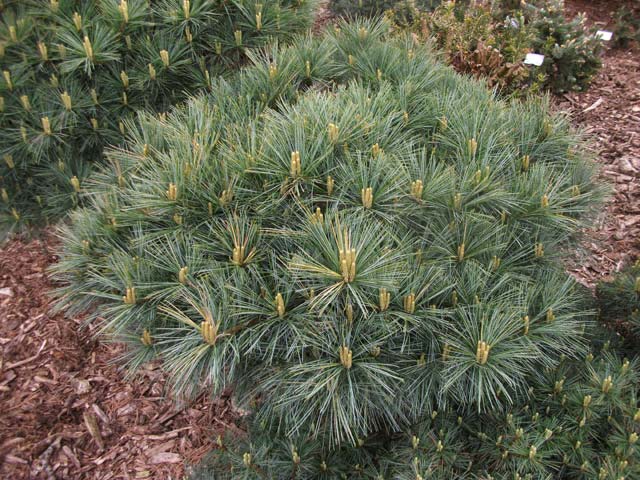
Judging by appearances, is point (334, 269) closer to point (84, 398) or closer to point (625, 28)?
point (84, 398)

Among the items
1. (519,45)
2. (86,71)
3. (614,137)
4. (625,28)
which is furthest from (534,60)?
(86,71)

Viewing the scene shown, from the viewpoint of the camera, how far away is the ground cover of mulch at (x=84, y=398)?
8.32 ft

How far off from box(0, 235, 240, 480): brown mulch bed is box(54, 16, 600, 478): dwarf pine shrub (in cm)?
57

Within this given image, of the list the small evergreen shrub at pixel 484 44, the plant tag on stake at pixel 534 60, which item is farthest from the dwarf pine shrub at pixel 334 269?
the small evergreen shrub at pixel 484 44

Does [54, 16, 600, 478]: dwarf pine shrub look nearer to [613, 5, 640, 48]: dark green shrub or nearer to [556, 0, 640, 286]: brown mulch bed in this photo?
[556, 0, 640, 286]: brown mulch bed

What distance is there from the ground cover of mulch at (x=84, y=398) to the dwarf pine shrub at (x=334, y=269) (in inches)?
17.7

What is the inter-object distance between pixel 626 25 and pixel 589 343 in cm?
361

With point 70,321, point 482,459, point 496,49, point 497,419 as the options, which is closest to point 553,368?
point 497,419

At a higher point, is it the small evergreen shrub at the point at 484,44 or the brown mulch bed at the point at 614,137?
the small evergreen shrub at the point at 484,44

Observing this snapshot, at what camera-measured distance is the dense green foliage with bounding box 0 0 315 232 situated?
8.19ft

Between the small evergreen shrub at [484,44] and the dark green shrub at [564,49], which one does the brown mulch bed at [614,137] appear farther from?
the small evergreen shrub at [484,44]

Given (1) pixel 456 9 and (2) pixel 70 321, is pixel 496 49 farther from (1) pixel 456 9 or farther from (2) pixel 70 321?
(2) pixel 70 321

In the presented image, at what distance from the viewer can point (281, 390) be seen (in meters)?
1.83

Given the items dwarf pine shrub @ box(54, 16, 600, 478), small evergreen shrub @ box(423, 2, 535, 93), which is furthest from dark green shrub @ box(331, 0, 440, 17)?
dwarf pine shrub @ box(54, 16, 600, 478)
